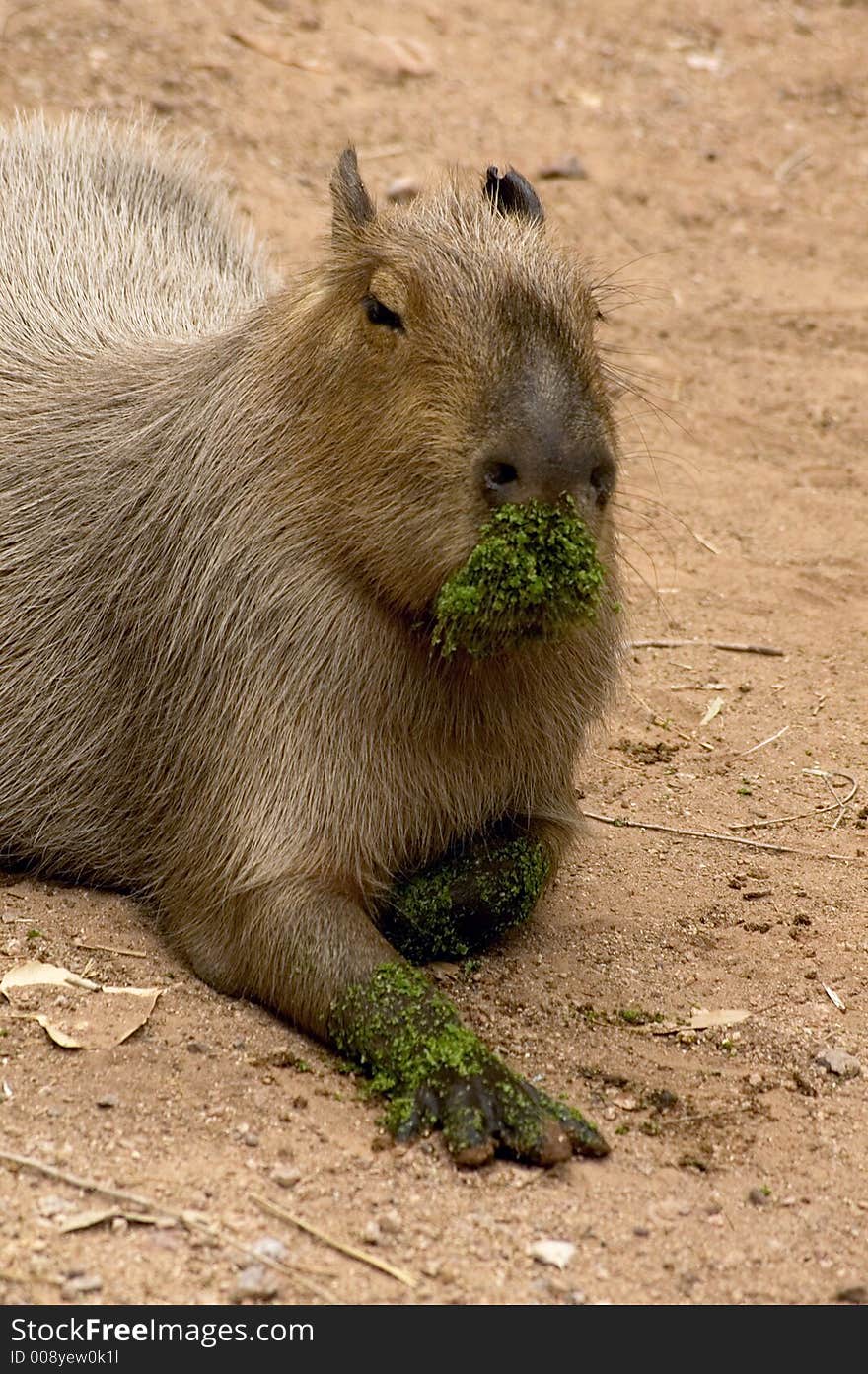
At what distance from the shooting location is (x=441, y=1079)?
11.1 feet

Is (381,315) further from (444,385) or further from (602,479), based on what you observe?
(602,479)

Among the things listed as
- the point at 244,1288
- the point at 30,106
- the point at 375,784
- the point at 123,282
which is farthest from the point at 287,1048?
the point at 30,106

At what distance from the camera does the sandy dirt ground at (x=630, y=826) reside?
305cm

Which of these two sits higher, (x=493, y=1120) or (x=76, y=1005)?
(x=493, y=1120)

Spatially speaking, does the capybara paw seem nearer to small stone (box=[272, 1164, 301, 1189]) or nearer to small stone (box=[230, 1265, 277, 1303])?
small stone (box=[272, 1164, 301, 1189])

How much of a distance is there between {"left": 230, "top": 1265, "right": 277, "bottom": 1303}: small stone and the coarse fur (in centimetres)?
83

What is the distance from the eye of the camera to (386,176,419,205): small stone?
7.97 meters

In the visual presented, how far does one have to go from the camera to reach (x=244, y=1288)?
283 cm

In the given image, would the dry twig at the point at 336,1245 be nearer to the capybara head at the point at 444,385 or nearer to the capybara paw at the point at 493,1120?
the capybara paw at the point at 493,1120

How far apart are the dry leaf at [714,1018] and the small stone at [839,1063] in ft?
0.65

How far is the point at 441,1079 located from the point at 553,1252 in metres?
0.47

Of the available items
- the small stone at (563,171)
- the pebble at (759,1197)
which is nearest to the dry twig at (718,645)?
the pebble at (759,1197)

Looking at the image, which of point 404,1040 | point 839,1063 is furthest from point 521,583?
point 839,1063

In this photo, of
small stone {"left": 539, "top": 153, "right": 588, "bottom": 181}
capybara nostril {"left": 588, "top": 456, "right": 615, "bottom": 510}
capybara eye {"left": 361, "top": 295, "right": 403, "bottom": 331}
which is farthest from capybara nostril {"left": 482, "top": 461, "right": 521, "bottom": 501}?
small stone {"left": 539, "top": 153, "right": 588, "bottom": 181}
